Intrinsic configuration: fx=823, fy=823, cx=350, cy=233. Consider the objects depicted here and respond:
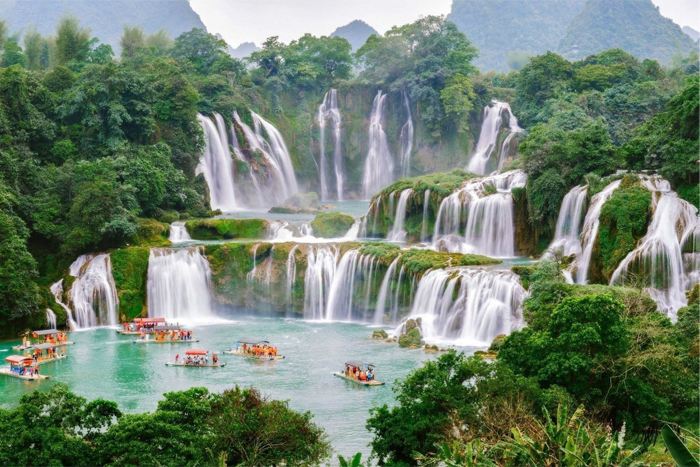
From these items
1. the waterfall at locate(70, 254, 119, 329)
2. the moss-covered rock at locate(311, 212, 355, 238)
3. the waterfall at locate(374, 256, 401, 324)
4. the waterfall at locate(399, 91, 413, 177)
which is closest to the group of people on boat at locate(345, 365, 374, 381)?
the waterfall at locate(374, 256, 401, 324)

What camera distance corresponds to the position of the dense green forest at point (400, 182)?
13469 millimetres

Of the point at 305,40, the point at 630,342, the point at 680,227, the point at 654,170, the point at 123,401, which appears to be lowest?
the point at 123,401

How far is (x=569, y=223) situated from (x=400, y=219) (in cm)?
835

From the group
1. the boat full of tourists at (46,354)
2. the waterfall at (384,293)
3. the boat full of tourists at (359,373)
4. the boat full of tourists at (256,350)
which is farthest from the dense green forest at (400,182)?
the boat full of tourists at (256,350)

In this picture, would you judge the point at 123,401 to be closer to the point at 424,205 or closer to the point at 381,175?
the point at 424,205

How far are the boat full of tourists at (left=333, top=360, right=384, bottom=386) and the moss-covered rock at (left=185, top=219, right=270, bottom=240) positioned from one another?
13.9 meters

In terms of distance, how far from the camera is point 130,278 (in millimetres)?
29719

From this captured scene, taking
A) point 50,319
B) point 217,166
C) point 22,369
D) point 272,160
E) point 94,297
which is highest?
point 272,160

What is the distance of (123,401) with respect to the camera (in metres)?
19.6

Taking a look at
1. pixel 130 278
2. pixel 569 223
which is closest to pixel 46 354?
pixel 130 278

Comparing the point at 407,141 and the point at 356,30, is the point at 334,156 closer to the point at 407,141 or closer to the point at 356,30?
the point at 407,141

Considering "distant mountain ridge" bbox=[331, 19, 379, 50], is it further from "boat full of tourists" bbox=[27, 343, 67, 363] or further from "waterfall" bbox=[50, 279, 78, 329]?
"boat full of tourists" bbox=[27, 343, 67, 363]

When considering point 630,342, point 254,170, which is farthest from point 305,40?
point 630,342

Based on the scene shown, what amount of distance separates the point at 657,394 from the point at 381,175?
37.8 m
